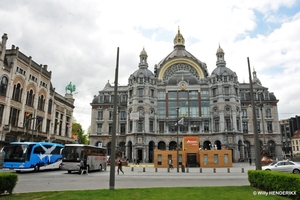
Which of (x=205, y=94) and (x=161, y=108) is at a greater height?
(x=205, y=94)

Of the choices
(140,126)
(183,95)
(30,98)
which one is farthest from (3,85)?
(183,95)

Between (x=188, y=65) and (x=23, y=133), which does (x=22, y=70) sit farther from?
(x=188, y=65)

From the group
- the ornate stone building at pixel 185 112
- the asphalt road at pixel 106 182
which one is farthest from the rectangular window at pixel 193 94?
the asphalt road at pixel 106 182

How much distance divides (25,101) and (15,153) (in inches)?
705

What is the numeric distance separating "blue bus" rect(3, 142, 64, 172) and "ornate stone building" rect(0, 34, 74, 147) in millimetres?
6056

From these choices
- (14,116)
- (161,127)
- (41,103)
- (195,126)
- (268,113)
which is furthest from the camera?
(268,113)

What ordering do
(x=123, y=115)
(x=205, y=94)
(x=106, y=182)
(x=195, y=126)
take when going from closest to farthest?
(x=106, y=182) < (x=195, y=126) < (x=205, y=94) < (x=123, y=115)

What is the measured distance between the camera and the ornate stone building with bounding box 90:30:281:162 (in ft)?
217

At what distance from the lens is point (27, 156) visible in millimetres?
28547

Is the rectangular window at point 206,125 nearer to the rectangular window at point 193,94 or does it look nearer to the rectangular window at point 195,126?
the rectangular window at point 195,126

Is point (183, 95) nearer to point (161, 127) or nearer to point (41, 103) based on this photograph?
point (161, 127)

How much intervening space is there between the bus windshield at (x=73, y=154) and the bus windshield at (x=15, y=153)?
4.82 meters

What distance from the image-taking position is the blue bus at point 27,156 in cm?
2794

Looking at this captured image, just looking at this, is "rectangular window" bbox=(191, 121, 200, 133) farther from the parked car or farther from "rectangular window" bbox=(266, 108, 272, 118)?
the parked car
